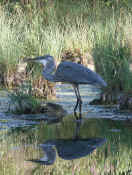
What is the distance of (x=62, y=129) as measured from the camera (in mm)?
8375

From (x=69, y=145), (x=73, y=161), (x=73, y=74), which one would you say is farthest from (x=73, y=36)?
(x=73, y=161)

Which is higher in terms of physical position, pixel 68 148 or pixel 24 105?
pixel 24 105

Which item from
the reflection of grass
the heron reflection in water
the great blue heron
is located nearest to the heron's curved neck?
the great blue heron

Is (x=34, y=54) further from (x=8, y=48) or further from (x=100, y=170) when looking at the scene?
(x=100, y=170)

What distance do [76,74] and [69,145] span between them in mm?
2916

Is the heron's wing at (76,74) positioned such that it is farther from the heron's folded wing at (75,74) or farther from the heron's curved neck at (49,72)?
the heron's curved neck at (49,72)

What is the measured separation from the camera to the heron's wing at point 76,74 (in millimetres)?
9734

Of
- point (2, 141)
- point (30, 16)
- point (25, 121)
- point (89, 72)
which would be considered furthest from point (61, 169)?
point (30, 16)

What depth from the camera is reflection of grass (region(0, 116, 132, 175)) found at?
603cm

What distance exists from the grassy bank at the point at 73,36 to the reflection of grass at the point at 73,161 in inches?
102

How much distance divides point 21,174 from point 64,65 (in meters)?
4.57

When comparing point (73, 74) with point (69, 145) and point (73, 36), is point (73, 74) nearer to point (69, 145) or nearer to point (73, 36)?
point (69, 145)

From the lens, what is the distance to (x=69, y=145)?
7227 mm

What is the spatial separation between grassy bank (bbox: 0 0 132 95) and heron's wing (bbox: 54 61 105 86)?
3.88 ft
